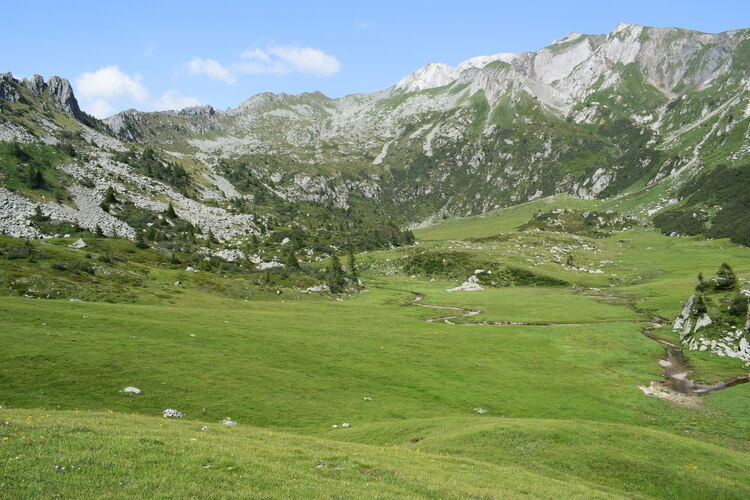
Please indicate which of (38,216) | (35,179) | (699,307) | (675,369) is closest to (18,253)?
(38,216)

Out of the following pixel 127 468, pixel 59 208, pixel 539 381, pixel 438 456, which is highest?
pixel 59 208

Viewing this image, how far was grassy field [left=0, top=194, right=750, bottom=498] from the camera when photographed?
56.3 ft

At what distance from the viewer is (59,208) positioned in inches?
6206

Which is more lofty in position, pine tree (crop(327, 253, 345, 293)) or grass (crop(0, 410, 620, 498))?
grass (crop(0, 410, 620, 498))

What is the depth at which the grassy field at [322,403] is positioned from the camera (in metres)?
17.2

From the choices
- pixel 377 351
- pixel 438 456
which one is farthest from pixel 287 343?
pixel 438 456

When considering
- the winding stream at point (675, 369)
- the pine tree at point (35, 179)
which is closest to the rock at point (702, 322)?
the winding stream at point (675, 369)

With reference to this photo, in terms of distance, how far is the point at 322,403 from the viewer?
41.0 meters

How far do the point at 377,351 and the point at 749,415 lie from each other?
145 feet

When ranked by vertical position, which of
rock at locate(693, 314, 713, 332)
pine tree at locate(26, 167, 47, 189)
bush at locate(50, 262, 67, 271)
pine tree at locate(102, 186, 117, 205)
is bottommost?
rock at locate(693, 314, 713, 332)

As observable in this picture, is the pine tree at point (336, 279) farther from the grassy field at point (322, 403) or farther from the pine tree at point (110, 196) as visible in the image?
the pine tree at point (110, 196)

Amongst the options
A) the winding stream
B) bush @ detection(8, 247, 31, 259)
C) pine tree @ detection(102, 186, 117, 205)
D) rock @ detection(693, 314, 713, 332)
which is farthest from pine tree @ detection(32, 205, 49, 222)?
rock @ detection(693, 314, 713, 332)

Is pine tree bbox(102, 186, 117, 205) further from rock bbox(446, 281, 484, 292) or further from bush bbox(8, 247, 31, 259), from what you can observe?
rock bbox(446, 281, 484, 292)

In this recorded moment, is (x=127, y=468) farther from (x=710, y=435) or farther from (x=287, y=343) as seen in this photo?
(x=710, y=435)
